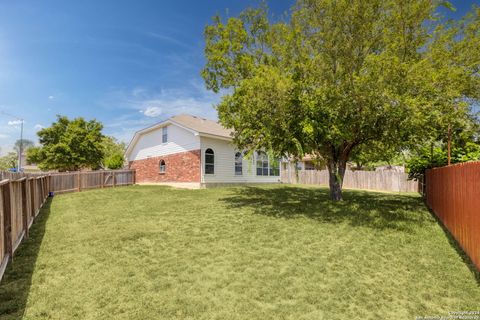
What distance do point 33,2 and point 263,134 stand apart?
8.85 m

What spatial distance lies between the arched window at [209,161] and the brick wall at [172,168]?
0.66m

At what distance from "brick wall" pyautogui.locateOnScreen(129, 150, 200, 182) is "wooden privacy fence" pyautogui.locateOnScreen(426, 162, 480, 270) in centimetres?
1393

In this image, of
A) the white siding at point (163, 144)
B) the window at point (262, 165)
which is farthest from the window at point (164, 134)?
the window at point (262, 165)

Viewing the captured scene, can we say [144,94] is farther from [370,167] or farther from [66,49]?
[370,167]

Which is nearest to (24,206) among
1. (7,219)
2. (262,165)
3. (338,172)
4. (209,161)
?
(7,219)

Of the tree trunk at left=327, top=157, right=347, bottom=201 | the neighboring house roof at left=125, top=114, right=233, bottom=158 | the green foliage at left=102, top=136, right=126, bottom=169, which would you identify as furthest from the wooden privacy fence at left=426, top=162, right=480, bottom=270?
the green foliage at left=102, top=136, right=126, bottom=169

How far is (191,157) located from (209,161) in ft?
4.18

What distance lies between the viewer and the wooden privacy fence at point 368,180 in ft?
72.0

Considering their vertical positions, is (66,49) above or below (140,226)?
above

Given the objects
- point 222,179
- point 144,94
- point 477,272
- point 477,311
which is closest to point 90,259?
point 477,311

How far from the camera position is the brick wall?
18984 mm

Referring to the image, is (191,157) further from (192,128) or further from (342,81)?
(342,81)

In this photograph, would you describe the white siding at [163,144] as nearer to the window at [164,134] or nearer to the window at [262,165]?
the window at [164,134]

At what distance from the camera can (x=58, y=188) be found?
1773 cm
